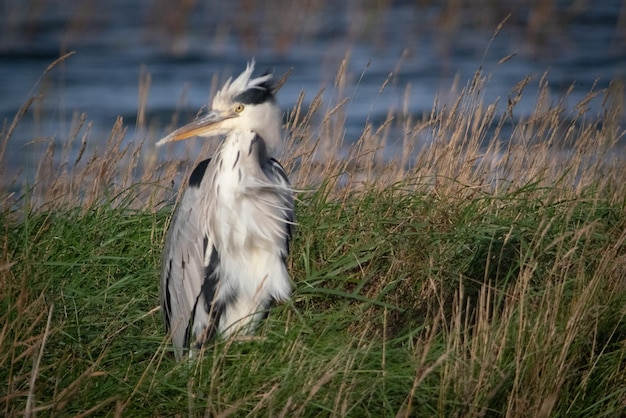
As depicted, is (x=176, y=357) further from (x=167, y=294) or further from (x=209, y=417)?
(x=209, y=417)

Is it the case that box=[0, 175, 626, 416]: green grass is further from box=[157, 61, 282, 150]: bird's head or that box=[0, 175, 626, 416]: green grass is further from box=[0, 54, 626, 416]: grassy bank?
box=[157, 61, 282, 150]: bird's head

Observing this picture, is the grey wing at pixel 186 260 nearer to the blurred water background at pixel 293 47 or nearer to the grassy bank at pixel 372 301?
the grassy bank at pixel 372 301

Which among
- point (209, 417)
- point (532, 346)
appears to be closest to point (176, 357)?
point (209, 417)

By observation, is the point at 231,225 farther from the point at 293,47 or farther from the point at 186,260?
the point at 293,47

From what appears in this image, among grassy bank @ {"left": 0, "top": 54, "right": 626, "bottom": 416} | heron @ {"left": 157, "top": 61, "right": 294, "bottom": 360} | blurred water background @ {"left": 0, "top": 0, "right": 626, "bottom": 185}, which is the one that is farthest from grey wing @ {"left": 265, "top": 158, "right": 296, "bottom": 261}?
blurred water background @ {"left": 0, "top": 0, "right": 626, "bottom": 185}

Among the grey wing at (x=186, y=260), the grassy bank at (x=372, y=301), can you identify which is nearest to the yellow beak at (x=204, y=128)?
the grey wing at (x=186, y=260)

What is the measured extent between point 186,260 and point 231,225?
26 centimetres

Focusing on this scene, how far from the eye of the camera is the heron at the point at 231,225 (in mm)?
4285

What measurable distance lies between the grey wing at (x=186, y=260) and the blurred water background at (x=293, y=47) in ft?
27.9

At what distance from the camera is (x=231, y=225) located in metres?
4.29

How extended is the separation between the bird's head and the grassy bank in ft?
1.86

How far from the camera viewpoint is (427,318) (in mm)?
4016

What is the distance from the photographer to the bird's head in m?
4.36

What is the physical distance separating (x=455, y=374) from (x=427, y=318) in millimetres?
663
